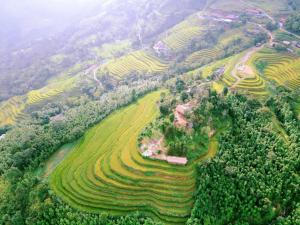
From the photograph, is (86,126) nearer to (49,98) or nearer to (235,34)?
(49,98)

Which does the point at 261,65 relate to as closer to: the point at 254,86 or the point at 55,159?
the point at 254,86

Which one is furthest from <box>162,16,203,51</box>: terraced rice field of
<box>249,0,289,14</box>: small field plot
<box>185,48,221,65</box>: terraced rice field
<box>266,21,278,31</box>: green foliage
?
<box>249,0,289,14</box>: small field plot

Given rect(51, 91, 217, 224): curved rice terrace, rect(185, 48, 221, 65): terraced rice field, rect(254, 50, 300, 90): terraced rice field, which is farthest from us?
rect(185, 48, 221, 65): terraced rice field

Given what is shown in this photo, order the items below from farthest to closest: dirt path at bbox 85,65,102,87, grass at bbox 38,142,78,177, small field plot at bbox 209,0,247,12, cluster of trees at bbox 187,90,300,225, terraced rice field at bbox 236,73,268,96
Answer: small field plot at bbox 209,0,247,12 < dirt path at bbox 85,65,102,87 < terraced rice field at bbox 236,73,268,96 < grass at bbox 38,142,78,177 < cluster of trees at bbox 187,90,300,225

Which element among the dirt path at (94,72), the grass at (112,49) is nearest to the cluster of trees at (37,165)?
the dirt path at (94,72)

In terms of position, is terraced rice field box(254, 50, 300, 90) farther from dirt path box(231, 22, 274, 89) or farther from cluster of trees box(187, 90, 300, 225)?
cluster of trees box(187, 90, 300, 225)

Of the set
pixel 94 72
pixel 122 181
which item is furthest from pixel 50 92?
pixel 122 181
